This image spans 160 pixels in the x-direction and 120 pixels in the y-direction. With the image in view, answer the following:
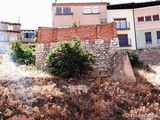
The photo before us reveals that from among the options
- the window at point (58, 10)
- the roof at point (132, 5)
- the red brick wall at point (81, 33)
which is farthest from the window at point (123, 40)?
the red brick wall at point (81, 33)

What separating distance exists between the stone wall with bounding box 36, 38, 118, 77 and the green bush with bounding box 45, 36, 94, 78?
6.58ft

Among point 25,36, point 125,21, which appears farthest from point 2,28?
point 125,21

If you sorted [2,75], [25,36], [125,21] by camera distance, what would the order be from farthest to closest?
[25,36]
[125,21]
[2,75]

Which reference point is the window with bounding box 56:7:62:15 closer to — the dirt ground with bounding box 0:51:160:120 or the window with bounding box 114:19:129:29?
the window with bounding box 114:19:129:29

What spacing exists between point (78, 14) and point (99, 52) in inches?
646

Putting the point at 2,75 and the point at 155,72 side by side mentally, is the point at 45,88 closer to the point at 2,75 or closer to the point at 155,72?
the point at 2,75

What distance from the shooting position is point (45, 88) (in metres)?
22.4

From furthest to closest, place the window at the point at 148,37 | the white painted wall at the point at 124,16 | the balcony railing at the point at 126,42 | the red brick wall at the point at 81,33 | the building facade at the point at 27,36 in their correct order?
the building facade at the point at 27,36
the white painted wall at the point at 124,16
the window at the point at 148,37
the balcony railing at the point at 126,42
the red brick wall at the point at 81,33

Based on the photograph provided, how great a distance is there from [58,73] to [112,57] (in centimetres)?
567

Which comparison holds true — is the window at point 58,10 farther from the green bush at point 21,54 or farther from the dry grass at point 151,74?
the dry grass at point 151,74

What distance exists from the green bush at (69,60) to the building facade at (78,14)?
17143 mm

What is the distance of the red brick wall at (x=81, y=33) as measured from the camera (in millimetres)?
28859

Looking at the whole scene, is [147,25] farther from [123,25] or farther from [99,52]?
[99,52]

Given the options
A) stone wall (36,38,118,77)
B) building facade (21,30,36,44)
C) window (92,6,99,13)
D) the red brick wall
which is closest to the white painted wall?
window (92,6,99,13)
